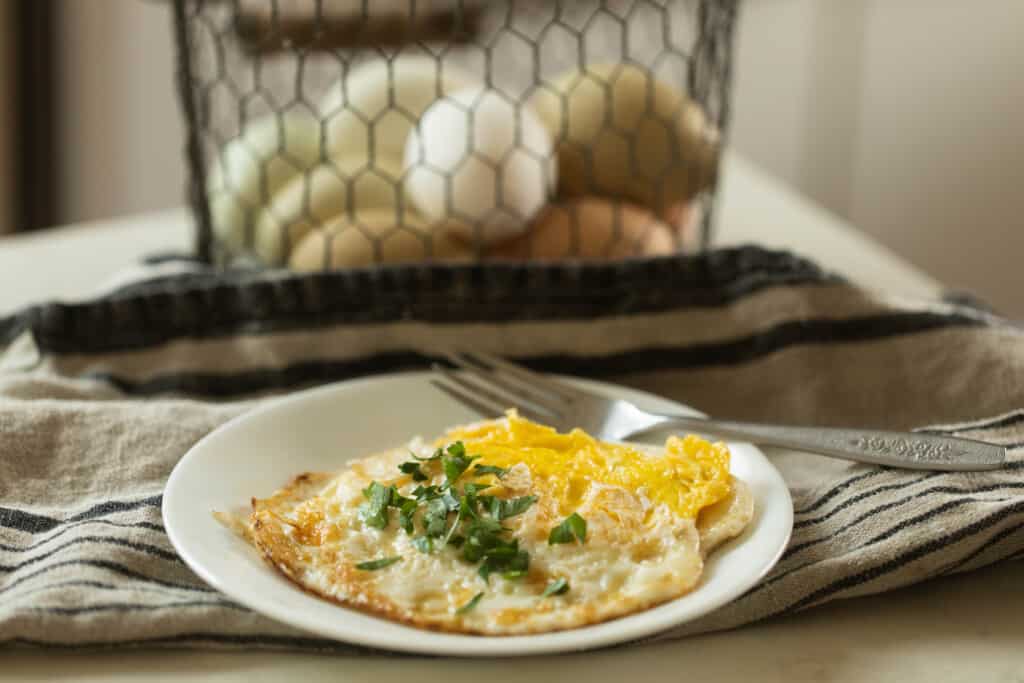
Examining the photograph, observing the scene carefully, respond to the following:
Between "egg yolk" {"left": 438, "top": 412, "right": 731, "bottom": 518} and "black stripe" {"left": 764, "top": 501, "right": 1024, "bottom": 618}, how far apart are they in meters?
0.07

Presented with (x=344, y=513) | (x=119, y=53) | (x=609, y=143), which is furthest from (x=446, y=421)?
(x=119, y=53)

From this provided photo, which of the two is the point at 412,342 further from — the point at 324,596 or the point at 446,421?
the point at 324,596

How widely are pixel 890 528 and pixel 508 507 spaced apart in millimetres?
199

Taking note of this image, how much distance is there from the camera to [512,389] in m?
0.75

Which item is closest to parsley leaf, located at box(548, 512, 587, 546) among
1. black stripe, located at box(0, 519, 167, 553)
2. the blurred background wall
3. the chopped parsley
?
the chopped parsley

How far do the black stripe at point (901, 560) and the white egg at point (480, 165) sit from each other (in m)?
0.43

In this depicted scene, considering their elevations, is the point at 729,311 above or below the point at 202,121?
below

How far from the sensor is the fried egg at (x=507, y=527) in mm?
499

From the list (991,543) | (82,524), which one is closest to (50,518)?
(82,524)

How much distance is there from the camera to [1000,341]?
0.76 meters

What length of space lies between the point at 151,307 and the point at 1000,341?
0.60 meters

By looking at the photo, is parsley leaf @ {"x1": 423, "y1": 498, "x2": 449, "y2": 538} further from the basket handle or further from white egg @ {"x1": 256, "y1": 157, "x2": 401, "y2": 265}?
the basket handle

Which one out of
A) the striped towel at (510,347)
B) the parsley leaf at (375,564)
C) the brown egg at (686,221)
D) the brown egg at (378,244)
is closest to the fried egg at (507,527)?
the parsley leaf at (375,564)

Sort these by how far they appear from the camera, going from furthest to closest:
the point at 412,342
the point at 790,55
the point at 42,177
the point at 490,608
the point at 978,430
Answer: the point at 42,177
the point at 790,55
the point at 412,342
the point at 978,430
the point at 490,608
